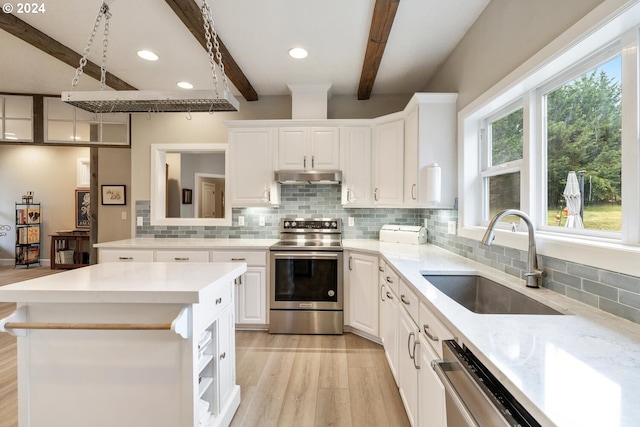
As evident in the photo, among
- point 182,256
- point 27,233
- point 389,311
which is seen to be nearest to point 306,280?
point 389,311

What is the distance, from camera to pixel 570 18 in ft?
4.03

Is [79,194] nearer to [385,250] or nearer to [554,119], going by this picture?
[385,250]

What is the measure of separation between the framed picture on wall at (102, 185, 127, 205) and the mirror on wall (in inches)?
53.4

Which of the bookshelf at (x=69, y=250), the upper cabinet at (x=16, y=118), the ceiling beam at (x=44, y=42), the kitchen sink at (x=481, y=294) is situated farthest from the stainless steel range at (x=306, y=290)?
the bookshelf at (x=69, y=250)

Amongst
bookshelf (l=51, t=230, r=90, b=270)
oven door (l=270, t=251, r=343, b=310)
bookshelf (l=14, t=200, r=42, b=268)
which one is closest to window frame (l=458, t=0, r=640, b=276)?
oven door (l=270, t=251, r=343, b=310)

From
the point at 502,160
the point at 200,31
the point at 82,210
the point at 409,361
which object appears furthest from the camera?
the point at 82,210

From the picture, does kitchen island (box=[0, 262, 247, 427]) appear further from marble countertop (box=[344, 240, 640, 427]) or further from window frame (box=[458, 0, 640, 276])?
window frame (box=[458, 0, 640, 276])

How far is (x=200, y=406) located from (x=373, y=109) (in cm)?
318

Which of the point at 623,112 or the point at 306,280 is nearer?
the point at 623,112

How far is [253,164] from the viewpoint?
316 cm

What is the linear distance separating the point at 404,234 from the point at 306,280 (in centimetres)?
111

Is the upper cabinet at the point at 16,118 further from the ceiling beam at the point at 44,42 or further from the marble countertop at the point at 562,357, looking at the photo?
the marble countertop at the point at 562,357

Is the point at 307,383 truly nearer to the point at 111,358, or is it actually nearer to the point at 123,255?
A: the point at 111,358

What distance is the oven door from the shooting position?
2.83m
